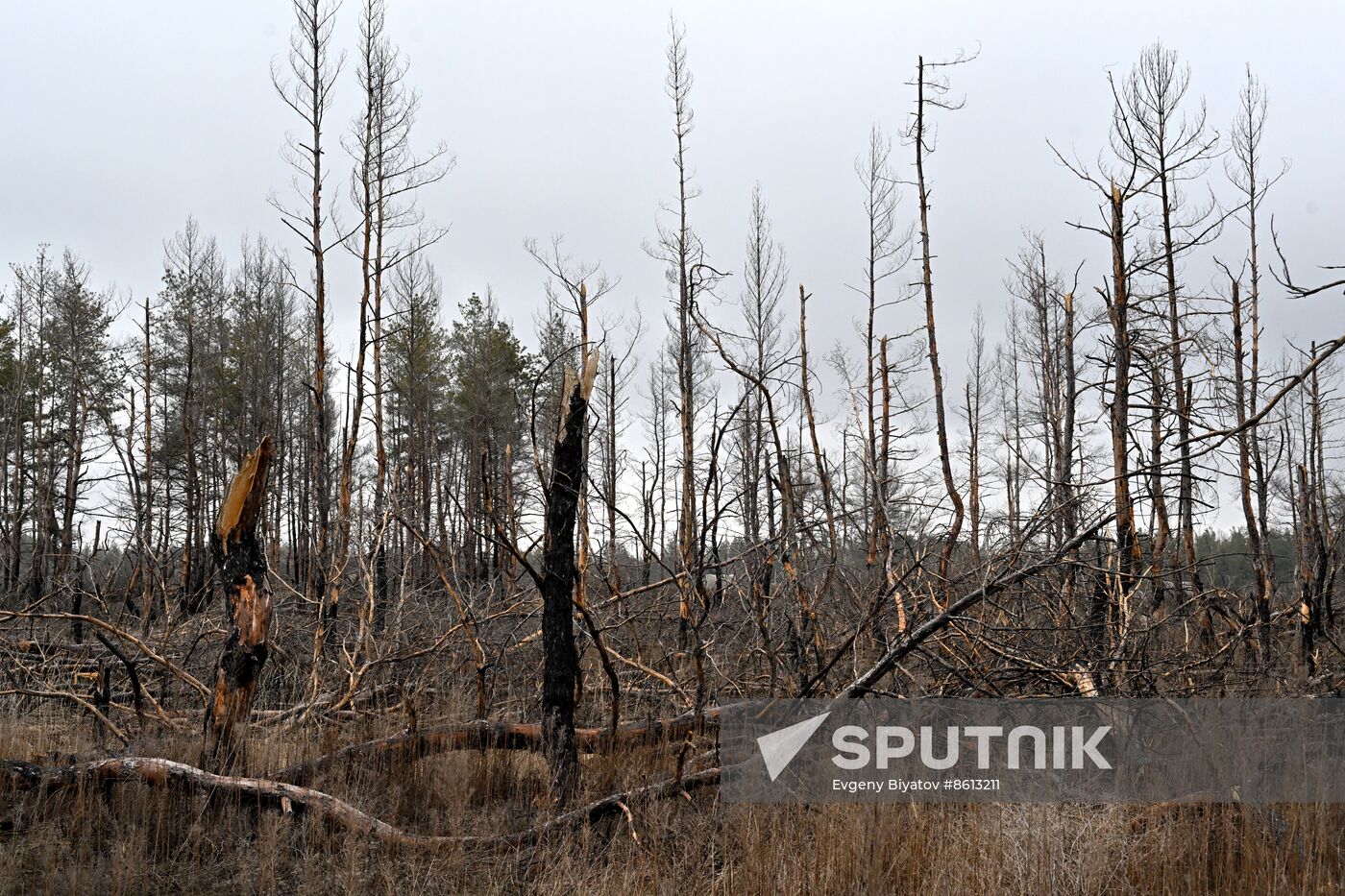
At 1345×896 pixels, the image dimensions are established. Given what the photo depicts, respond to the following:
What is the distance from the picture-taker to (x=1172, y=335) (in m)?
12.9

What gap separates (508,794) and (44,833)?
232cm

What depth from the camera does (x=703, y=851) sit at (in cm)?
408

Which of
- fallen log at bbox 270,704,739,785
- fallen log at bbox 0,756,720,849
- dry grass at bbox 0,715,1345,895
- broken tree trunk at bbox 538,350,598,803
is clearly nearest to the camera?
dry grass at bbox 0,715,1345,895

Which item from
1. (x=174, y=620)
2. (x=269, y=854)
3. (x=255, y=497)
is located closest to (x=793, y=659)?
(x=269, y=854)

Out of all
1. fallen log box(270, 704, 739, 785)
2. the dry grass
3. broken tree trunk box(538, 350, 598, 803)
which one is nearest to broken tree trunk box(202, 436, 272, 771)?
fallen log box(270, 704, 739, 785)

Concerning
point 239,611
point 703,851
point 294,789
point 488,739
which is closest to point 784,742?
point 703,851

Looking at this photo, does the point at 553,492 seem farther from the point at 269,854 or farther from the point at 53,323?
the point at 53,323

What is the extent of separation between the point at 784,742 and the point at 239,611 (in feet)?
11.5

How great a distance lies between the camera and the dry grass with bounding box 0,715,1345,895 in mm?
3549

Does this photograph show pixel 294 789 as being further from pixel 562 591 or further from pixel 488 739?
pixel 562 591

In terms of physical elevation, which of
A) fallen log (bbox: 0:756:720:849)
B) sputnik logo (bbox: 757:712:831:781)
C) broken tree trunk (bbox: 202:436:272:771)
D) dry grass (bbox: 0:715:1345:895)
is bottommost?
dry grass (bbox: 0:715:1345:895)

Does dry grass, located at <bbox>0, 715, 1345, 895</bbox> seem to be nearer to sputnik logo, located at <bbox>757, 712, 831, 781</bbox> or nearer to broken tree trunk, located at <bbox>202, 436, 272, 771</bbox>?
sputnik logo, located at <bbox>757, 712, 831, 781</bbox>

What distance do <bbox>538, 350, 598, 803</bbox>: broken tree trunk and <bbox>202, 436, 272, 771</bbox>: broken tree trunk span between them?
Answer: 2138 mm

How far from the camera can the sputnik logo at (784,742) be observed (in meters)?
4.65
